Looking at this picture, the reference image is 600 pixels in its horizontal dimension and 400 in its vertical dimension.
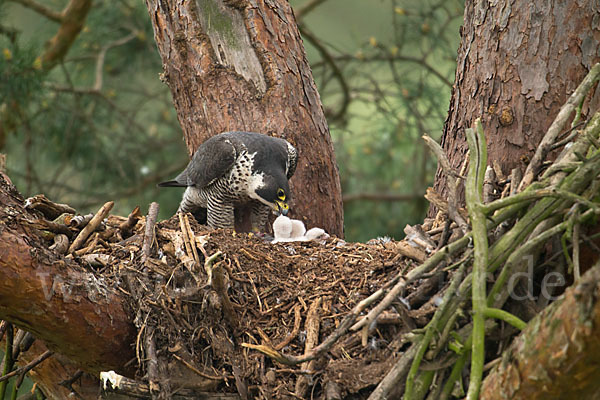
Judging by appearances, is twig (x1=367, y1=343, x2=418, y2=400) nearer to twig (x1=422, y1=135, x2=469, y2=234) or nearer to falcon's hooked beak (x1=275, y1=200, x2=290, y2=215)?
twig (x1=422, y1=135, x2=469, y2=234)

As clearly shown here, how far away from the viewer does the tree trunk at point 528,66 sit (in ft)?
7.77

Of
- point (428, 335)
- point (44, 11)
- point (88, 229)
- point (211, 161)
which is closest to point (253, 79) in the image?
point (211, 161)

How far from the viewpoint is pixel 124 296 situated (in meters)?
2.10

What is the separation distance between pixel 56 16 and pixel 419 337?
15.6 ft

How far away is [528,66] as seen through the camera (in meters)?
2.41

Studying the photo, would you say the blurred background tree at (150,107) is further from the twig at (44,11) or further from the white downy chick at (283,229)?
Result: the white downy chick at (283,229)

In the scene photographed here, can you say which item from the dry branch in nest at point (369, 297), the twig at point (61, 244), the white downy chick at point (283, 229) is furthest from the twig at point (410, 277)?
the white downy chick at point (283, 229)

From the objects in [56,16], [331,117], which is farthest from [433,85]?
[56,16]

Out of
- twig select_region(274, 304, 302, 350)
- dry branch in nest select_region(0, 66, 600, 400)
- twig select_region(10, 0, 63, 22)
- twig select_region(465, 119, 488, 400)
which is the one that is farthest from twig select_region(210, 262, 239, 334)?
twig select_region(10, 0, 63, 22)

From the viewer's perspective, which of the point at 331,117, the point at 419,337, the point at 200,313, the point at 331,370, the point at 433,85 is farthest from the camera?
the point at 331,117

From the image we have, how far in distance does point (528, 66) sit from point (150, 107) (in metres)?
4.75

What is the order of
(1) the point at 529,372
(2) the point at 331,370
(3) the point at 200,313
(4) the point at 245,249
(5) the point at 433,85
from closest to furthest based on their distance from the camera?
(1) the point at 529,372 → (2) the point at 331,370 → (3) the point at 200,313 → (4) the point at 245,249 → (5) the point at 433,85

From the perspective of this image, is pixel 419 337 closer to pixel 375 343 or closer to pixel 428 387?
pixel 428 387

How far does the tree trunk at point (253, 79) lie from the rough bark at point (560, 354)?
220 centimetres
